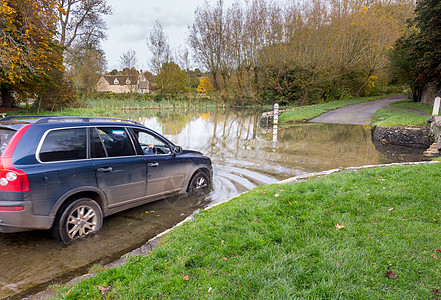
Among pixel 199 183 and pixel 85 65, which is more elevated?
pixel 85 65

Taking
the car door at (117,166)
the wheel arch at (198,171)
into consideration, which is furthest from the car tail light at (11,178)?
the wheel arch at (198,171)

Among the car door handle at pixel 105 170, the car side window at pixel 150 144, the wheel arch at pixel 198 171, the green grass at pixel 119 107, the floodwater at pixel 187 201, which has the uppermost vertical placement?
the green grass at pixel 119 107

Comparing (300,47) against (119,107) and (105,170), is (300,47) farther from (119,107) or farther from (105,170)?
(105,170)

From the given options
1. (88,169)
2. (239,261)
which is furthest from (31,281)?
(239,261)

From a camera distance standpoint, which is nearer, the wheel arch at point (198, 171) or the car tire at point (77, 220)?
the car tire at point (77, 220)

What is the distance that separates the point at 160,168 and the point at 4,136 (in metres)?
2.47

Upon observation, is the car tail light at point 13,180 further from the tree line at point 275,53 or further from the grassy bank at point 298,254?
the tree line at point 275,53

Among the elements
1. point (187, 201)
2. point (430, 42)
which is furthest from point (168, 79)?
point (187, 201)

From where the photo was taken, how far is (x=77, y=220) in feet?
13.3

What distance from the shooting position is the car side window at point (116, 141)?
4.53 meters

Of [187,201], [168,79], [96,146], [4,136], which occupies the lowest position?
[187,201]

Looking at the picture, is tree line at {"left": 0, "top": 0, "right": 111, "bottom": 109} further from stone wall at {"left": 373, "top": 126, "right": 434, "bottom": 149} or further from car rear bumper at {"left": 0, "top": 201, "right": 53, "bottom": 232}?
stone wall at {"left": 373, "top": 126, "right": 434, "bottom": 149}

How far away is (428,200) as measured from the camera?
14.1ft

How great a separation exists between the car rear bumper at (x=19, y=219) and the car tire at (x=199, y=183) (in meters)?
3.08
